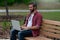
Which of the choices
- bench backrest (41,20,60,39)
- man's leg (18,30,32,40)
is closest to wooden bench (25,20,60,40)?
bench backrest (41,20,60,39)

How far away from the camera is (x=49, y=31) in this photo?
694 cm

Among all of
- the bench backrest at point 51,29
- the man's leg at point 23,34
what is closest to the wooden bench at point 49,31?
the bench backrest at point 51,29

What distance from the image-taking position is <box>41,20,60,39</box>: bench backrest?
21.8 feet

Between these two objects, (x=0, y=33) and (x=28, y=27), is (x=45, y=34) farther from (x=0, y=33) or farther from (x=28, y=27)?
(x=0, y=33)

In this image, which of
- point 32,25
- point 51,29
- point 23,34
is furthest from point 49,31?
point 23,34

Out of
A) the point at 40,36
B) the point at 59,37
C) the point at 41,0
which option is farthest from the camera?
the point at 41,0

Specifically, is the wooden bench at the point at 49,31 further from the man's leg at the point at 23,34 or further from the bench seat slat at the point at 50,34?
the man's leg at the point at 23,34

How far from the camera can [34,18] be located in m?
6.94

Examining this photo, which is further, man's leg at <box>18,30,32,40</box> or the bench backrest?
man's leg at <box>18,30,32,40</box>

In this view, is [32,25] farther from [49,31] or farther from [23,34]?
[49,31]

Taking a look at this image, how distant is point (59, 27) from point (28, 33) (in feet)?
2.63

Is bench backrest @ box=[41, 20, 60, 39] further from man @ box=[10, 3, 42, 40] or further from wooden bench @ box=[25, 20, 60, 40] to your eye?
man @ box=[10, 3, 42, 40]

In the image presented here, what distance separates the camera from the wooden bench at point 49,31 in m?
6.67

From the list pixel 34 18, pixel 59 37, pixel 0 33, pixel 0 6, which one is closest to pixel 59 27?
pixel 59 37
